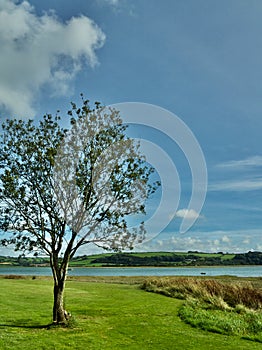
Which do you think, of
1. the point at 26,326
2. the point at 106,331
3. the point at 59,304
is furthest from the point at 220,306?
the point at 26,326

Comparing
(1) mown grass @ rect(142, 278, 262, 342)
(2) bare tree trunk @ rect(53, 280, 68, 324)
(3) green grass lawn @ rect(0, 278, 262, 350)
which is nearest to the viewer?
(3) green grass lawn @ rect(0, 278, 262, 350)

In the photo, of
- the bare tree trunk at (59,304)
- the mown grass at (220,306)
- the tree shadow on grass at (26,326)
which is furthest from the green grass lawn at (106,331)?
the mown grass at (220,306)

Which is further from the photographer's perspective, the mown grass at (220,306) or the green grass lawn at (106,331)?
the mown grass at (220,306)

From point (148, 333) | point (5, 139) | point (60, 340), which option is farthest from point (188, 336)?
point (5, 139)

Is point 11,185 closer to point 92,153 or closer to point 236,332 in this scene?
point 92,153

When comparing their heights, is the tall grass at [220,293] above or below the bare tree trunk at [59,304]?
below

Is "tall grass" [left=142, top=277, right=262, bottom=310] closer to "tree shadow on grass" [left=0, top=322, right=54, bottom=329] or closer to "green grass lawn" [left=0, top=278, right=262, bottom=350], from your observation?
"green grass lawn" [left=0, top=278, right=262, bottom=350]

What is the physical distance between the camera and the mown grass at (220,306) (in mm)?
19252

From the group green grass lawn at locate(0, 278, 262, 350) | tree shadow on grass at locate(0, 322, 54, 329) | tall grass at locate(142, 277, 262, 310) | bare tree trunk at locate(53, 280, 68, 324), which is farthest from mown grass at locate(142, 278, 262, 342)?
tree shadow on grass at locate(0, 322, 54, 329)

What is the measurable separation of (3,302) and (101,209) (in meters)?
14.1

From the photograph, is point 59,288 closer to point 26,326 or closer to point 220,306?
point 26,326

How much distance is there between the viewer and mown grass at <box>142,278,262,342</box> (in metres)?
19.3

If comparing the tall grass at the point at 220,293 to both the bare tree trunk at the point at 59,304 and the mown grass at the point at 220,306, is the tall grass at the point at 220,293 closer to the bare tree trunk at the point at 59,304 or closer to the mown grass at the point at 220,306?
the mown grass at the point at 220,306

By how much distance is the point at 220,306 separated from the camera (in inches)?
1058
